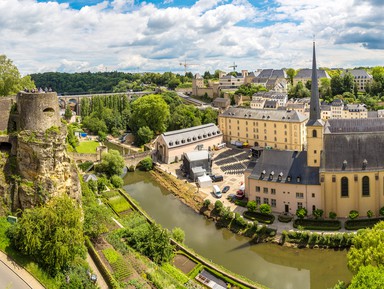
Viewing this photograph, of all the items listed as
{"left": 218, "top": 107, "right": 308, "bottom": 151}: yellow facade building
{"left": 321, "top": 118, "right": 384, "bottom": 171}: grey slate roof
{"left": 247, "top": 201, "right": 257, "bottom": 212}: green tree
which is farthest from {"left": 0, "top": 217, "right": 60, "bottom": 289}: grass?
{"left": 218, "top": 107, "right": 308, "bottom": 151}: yellow facade building

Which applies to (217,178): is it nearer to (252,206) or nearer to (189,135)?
(252,206)

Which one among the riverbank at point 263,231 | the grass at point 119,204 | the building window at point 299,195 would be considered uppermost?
the building window at point 299,195

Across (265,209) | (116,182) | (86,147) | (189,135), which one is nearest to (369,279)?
(265,209)

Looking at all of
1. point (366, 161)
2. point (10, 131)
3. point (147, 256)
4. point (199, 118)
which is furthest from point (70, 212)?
point (199, 118)

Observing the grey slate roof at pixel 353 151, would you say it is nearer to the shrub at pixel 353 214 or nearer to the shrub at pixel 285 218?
the shrub at pixel 353 214

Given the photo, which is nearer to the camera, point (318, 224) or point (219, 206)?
point (318, 224)

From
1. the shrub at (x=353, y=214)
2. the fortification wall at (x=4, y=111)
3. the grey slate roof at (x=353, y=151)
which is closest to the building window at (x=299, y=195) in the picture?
the grey slate roof at (x=353, y=151)
